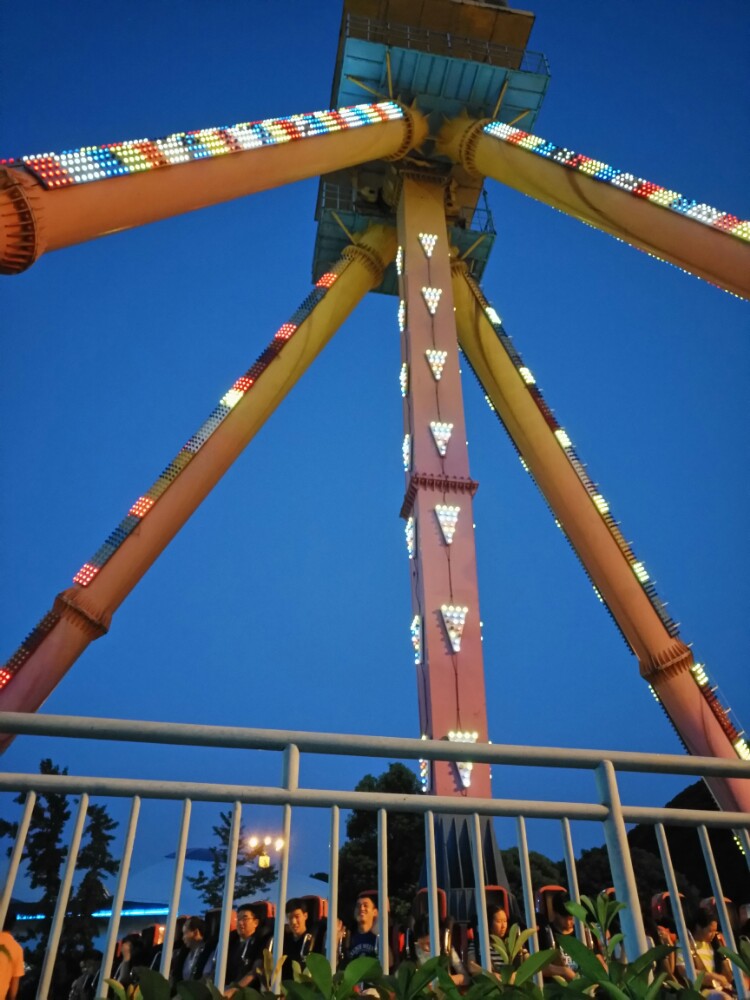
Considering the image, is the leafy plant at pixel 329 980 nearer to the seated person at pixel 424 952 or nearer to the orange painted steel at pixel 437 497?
the seated person at pixel 424 952

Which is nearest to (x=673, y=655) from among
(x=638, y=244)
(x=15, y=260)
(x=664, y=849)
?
(x=638, y=244)

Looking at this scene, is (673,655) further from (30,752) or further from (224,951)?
(30,752)

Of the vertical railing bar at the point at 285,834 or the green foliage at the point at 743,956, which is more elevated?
the vertical railing bar at the point at 285,834

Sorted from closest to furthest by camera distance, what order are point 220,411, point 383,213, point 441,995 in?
point 441,995
point 220,411
point 383,213

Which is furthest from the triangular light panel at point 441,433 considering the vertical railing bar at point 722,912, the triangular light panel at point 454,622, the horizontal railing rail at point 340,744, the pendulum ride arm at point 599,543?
the vertical railing bar at point 722,912

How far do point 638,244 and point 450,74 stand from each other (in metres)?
8.54

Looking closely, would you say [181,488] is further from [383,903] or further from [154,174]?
[383,903]

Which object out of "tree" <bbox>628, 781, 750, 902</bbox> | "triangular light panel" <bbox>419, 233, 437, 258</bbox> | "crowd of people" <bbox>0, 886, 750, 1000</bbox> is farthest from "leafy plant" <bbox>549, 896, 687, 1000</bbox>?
"triangular light panel" <bbox>419, 233, 437, 258</bbox>

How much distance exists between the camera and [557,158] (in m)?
14.3

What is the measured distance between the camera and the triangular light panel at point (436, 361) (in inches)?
649

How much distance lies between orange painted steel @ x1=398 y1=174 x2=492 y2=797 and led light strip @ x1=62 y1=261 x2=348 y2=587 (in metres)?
2.47

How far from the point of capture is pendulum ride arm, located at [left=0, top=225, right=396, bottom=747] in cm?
1278

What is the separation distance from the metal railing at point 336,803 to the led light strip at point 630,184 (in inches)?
376

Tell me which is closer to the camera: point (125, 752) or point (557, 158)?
point (557, 158)
